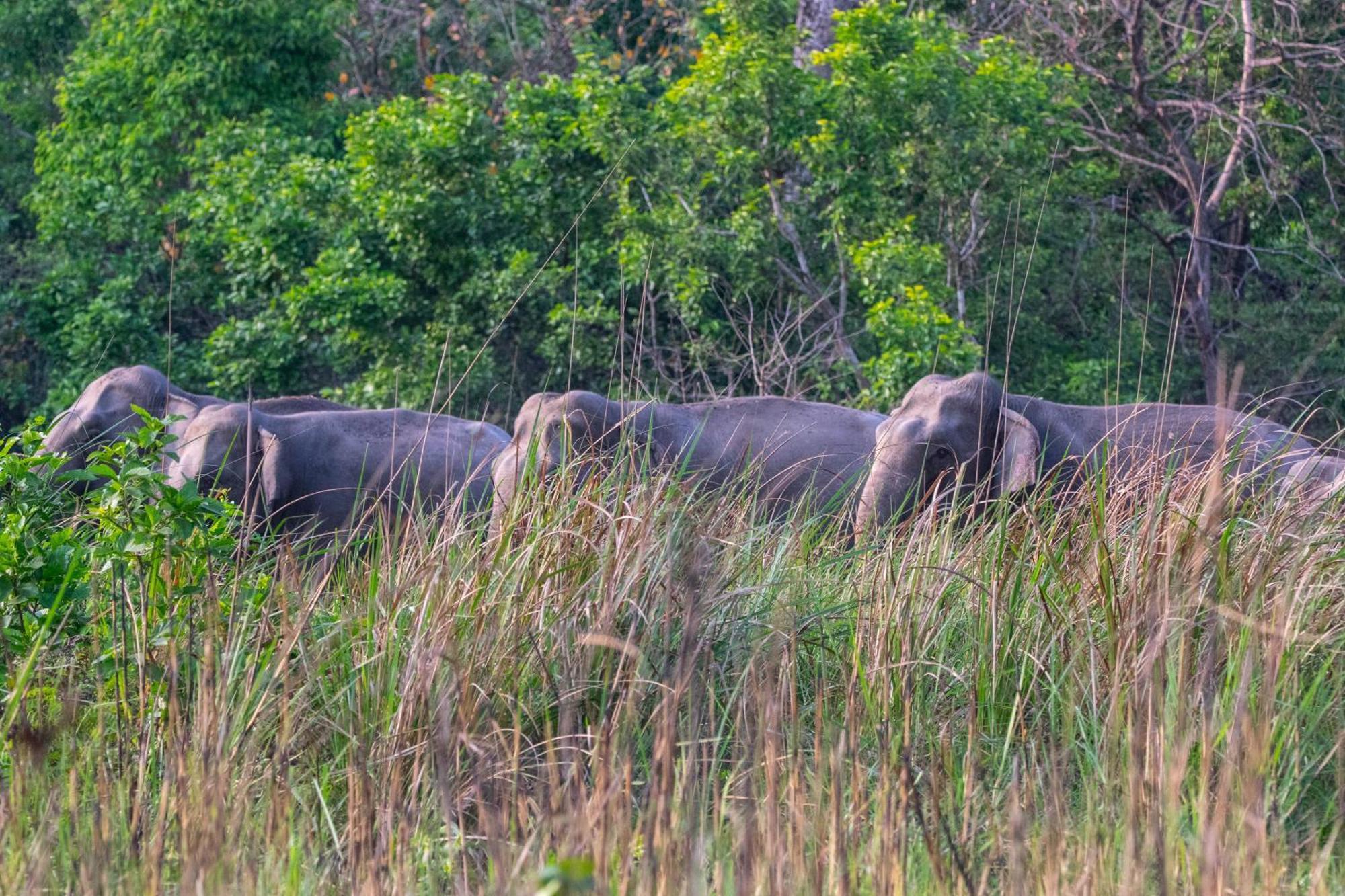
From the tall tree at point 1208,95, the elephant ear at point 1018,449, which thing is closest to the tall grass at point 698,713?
the elephant ear at point 1018,449

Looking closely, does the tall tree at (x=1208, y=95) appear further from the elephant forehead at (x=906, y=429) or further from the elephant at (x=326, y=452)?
the elephant at (x=326, y=452)

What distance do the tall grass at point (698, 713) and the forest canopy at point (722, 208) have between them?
5723mm

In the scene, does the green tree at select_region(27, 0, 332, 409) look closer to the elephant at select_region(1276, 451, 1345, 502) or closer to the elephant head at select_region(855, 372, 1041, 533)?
the elephant head at select_region(855, 372, 1041, 533)

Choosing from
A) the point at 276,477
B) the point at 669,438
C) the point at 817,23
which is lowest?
the point at 276,477

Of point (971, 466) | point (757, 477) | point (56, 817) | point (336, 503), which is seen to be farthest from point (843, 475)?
point (56, 817)

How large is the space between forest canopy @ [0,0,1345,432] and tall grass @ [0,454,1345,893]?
5.72 metres

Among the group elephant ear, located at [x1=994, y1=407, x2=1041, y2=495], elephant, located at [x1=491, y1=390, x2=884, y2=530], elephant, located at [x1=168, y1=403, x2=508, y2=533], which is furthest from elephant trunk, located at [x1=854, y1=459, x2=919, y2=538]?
elephant, located at [x1=168, y1=403, x2=508, y2=533]

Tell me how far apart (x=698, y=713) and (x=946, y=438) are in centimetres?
475

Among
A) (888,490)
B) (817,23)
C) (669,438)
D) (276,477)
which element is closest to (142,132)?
(817,23)

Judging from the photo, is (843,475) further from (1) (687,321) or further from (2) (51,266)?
(2) (51,266)

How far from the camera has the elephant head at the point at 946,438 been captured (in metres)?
7.57

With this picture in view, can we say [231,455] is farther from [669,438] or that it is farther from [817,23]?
[817,23]

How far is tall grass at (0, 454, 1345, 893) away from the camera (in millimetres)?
2908

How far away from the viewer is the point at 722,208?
43.0 ft
